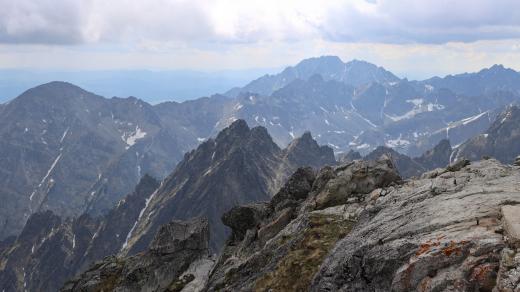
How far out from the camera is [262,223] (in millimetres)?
48312

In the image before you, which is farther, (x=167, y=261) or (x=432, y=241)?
(x=167, y=261)

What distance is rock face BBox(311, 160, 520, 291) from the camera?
19.8 meters

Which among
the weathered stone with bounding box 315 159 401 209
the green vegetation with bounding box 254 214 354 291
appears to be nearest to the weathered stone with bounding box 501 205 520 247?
the green vegetation with bounding box 254 214 354 291

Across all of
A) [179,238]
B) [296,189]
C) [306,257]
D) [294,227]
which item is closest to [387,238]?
[306,257]

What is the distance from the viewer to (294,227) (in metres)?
39.7

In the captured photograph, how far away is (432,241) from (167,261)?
128ft

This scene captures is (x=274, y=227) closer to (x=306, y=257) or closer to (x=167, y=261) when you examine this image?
(x=306, y=257)

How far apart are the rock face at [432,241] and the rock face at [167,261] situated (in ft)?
91.2

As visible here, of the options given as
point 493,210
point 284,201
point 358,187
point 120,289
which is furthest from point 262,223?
point 493,210

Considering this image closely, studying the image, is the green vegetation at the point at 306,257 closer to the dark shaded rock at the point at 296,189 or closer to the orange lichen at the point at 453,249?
the orange lichen at the point at 453,249

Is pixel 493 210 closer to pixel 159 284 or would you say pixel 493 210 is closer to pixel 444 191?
pixel 444 191

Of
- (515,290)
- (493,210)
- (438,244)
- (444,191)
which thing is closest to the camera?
(515,290)

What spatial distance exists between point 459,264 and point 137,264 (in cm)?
4321

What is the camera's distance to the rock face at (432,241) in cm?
1983
